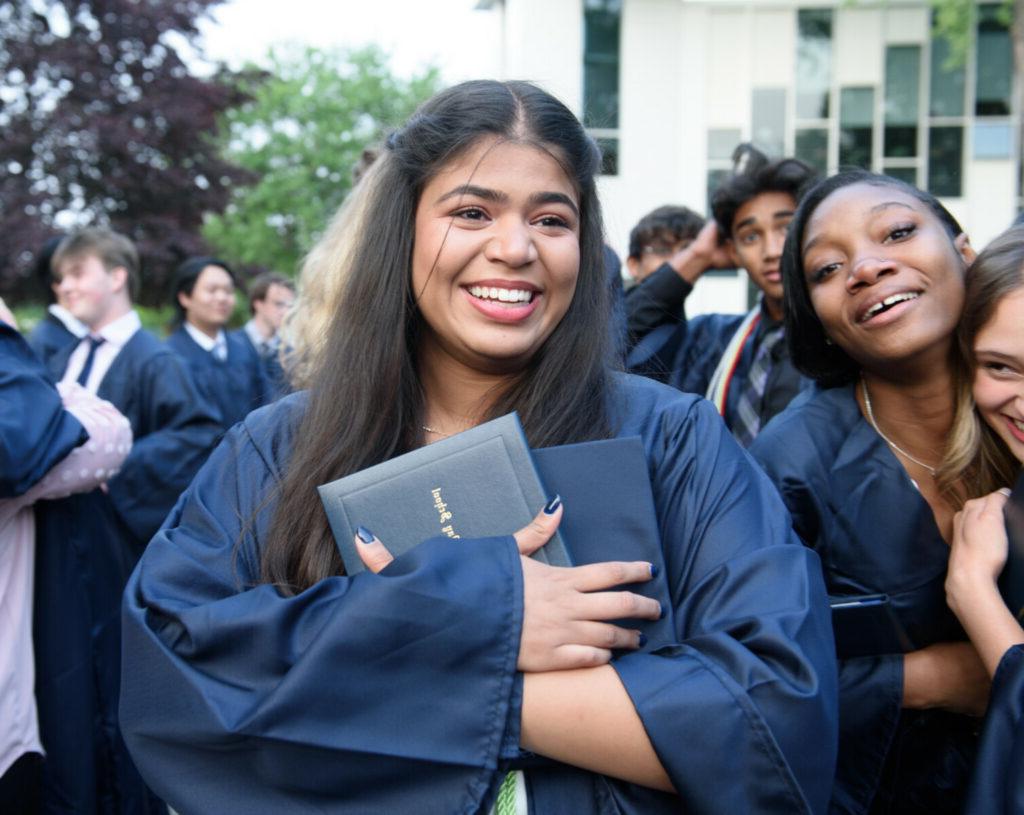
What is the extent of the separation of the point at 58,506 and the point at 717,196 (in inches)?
98.7

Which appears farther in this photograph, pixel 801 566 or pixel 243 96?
pixel 243 96

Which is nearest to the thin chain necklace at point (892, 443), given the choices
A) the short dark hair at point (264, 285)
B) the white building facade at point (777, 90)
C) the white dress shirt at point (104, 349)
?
the white dress shirt at point (104, 349)

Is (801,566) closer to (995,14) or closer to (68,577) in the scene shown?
(68,577)

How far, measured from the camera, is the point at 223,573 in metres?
1.62

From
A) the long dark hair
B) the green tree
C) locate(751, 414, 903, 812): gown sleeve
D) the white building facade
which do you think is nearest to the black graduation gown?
the long dark hair

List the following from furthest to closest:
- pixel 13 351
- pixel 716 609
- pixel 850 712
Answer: pixel 13 351
pixel 850 712
pixel 716 609

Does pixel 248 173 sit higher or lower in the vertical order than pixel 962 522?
higher

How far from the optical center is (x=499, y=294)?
69.8 inches

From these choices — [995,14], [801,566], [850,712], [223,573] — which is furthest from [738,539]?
[995,14]

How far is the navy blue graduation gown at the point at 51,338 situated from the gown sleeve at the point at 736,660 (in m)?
4.70

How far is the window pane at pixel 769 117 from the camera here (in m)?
15.8

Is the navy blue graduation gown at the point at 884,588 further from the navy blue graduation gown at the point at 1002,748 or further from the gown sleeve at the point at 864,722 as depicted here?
the navy blue graduation gown at the point at 1002,748

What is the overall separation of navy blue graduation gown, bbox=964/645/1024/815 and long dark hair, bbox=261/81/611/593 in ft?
2.65

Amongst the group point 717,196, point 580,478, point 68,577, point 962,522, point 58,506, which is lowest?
point 68,577
